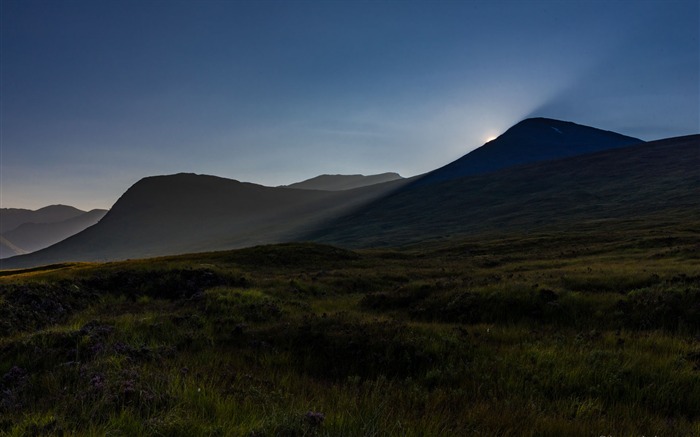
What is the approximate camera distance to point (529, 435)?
4758 mm

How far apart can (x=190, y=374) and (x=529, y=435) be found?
5.20 metres

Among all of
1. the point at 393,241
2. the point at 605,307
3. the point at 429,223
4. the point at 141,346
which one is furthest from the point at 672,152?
the point at 141,346

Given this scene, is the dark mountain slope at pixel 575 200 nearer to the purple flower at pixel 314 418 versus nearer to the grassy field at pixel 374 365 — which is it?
the grassy field at pixel 374 365

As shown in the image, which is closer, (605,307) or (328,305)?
(605,307)

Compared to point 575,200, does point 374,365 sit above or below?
below

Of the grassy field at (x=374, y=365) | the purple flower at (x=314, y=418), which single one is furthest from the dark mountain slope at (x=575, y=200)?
the purple flower at (x=314, y=418)

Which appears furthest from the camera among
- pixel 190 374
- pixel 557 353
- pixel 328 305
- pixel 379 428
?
pixel 328 305

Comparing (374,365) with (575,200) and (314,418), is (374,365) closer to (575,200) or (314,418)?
(314,418)

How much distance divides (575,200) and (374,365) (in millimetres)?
155866

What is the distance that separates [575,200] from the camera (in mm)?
142000

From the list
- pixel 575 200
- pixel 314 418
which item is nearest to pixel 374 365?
pixel 314 418

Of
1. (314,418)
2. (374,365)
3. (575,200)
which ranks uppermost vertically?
(575,200)

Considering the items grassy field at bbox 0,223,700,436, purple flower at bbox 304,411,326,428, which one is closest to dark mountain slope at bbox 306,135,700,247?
Result: grassy field at bbox 0,223,700,436

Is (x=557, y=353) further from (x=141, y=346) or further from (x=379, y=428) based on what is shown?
(x=141, y=346)
